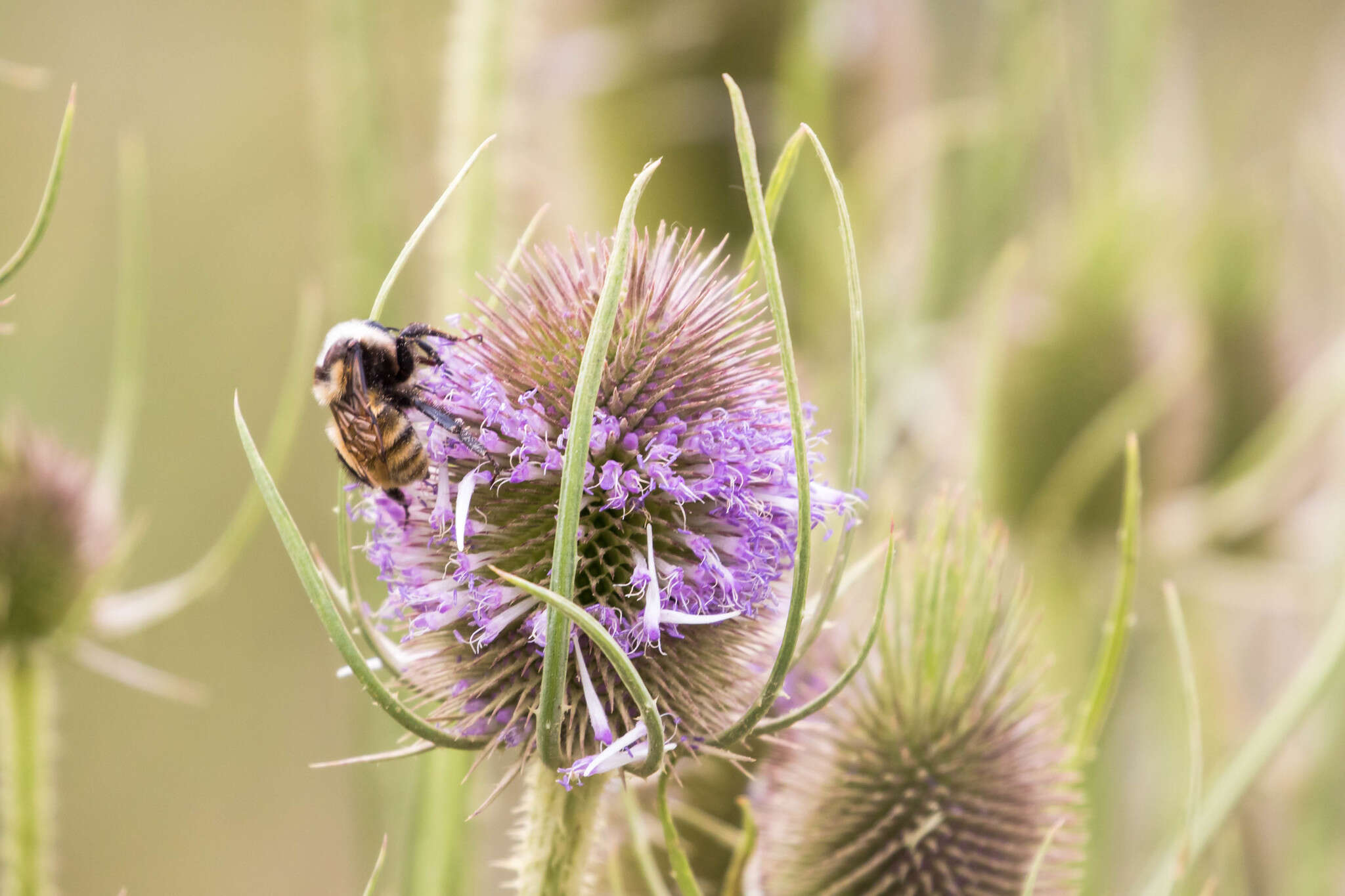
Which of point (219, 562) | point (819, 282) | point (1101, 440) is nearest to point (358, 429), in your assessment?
point (219, 562)

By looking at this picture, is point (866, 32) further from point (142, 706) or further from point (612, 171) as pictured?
point (142, 706)

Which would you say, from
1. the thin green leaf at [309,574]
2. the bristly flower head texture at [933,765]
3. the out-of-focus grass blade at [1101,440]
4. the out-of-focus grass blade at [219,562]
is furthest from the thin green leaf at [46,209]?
the out-of-focus grass blade at [1101,440]

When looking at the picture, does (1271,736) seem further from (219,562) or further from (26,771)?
(26,771)

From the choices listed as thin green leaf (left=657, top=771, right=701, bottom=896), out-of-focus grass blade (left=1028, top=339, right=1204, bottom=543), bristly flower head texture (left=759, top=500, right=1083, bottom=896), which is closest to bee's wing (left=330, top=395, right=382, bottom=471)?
thin green leaf (left=657, top=771, right=701, bottom=896)

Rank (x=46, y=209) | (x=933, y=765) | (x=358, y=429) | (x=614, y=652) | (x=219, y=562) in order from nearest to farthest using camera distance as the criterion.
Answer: (x=614, y=652)
(x=46, y=209)
(x=358, y=429)
(x=933, y=765)
(x=219, y=562)

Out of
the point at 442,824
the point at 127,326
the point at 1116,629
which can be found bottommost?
the point at 442,824

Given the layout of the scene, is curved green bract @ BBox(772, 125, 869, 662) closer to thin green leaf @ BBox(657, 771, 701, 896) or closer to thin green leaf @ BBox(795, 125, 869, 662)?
thin green leaf @ BBox(795, 125, 869, 662)
